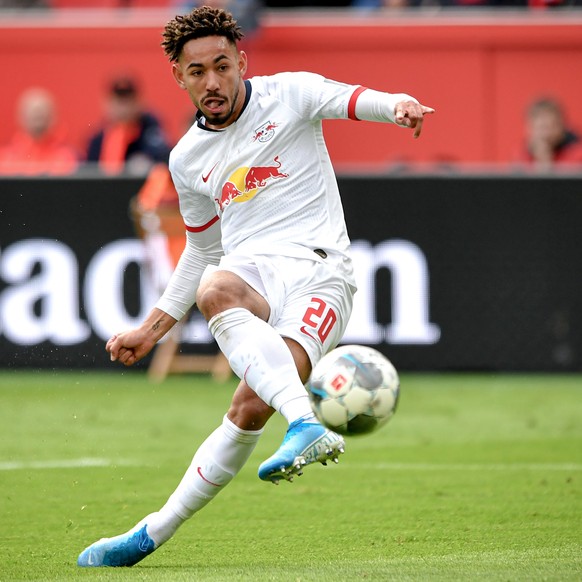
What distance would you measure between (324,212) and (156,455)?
3809 millimetres

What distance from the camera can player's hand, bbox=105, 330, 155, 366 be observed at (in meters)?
6.00

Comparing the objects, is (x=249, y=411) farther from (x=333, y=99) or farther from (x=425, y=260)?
(x=425, y=260)

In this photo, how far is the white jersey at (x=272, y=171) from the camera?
578cm

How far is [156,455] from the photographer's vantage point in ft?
30.3

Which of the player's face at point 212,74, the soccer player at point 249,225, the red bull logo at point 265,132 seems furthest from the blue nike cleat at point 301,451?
the player's face at point 212,74

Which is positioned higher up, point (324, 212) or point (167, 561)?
point (324, 212)

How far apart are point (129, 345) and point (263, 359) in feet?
2.96

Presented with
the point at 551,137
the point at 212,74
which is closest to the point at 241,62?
the point at 212,74

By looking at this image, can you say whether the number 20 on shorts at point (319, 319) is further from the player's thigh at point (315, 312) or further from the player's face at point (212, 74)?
the player's face at point (212, 74)

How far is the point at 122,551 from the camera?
5.89 m

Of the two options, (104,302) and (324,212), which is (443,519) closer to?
(324,212)

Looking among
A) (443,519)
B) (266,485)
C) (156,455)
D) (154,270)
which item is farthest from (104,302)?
(443,519)

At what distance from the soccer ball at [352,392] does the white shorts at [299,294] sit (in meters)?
0.22

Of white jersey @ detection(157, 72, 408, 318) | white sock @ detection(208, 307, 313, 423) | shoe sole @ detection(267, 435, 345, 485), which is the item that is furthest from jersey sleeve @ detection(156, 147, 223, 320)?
shoe sole @ detection(267, 435, 345, 485)
